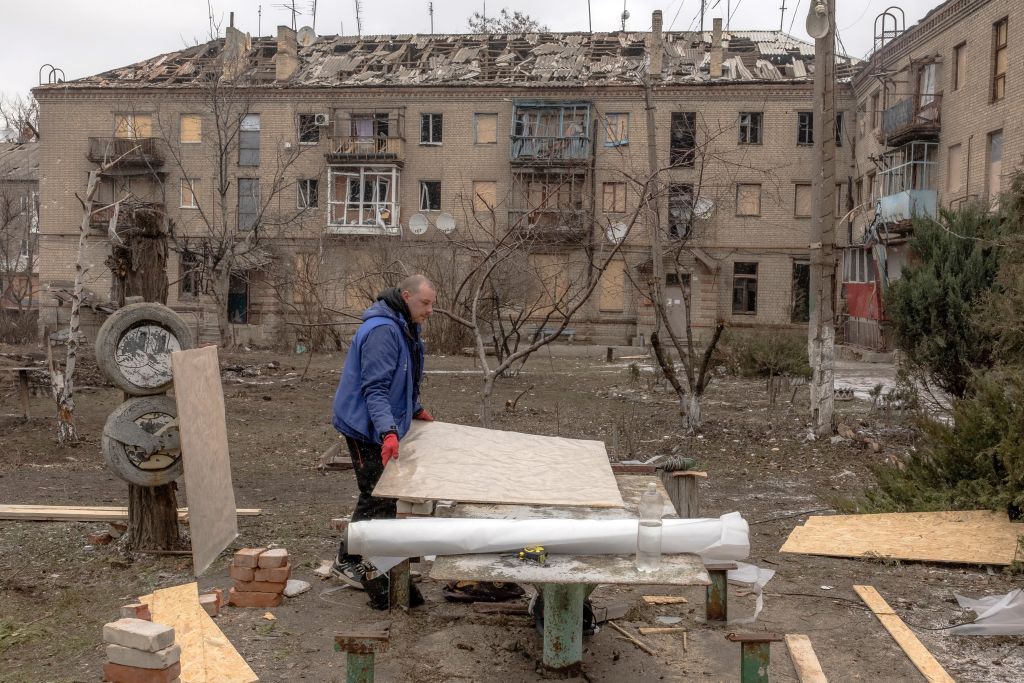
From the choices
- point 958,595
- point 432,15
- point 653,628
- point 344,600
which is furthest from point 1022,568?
point 432,15

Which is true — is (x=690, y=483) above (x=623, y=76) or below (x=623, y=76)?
below

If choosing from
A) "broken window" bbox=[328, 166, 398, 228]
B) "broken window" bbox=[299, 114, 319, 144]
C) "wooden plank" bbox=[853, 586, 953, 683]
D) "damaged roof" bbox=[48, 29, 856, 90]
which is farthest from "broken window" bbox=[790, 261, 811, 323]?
"wooden plank" bbox=[853, 586, 953, 683]

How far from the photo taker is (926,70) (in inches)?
1121

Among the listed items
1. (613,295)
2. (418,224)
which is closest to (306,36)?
(418,224)

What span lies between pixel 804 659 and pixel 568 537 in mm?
1583

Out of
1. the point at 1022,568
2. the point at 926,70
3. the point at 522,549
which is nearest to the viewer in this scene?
the point at 522,549

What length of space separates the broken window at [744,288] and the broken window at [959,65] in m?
10.9

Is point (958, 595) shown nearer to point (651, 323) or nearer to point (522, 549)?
point (522, 549)

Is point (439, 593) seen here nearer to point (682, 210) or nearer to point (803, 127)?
point (682, 210)

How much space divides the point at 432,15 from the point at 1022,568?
152ft

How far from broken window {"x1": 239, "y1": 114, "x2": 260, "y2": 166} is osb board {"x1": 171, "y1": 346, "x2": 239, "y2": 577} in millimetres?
32960

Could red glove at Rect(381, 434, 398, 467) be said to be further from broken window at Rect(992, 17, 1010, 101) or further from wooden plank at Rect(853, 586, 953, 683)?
broken window at Rect(992, 17, 1010, 101)

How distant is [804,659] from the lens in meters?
4.78

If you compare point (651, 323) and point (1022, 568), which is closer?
point (1022, 568)
